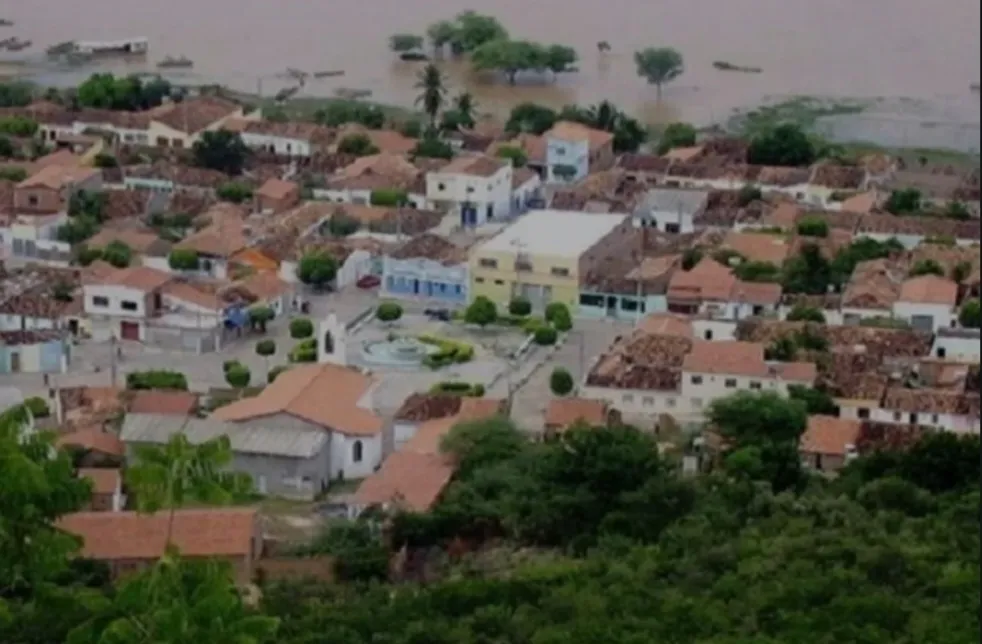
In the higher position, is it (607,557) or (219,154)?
(607,557)

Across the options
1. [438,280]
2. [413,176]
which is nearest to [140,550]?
[438,280]

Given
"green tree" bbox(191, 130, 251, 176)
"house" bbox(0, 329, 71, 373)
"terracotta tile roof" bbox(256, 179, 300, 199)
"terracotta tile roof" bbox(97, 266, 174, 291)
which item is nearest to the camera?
"house" bbox(0, 329, 71, 373)

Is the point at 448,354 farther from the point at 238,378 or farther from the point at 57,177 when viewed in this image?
the point at 57,177

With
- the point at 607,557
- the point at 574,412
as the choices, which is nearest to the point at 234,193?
the point at 574,412

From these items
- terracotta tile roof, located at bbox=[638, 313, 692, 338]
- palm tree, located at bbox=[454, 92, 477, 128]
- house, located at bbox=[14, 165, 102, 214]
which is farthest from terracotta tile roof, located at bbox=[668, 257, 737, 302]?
palm tree, located at bbox=[454, 92, 477, 128]

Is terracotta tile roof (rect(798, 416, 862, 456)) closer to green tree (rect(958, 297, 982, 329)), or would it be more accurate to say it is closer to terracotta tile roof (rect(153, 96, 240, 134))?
green tree (rect(958, 297, 982, 329))

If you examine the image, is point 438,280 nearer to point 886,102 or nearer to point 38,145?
point 38,145

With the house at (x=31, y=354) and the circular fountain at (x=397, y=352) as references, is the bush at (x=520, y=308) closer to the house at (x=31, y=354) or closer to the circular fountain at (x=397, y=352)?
the circular fountain at (x=397, y=352)
